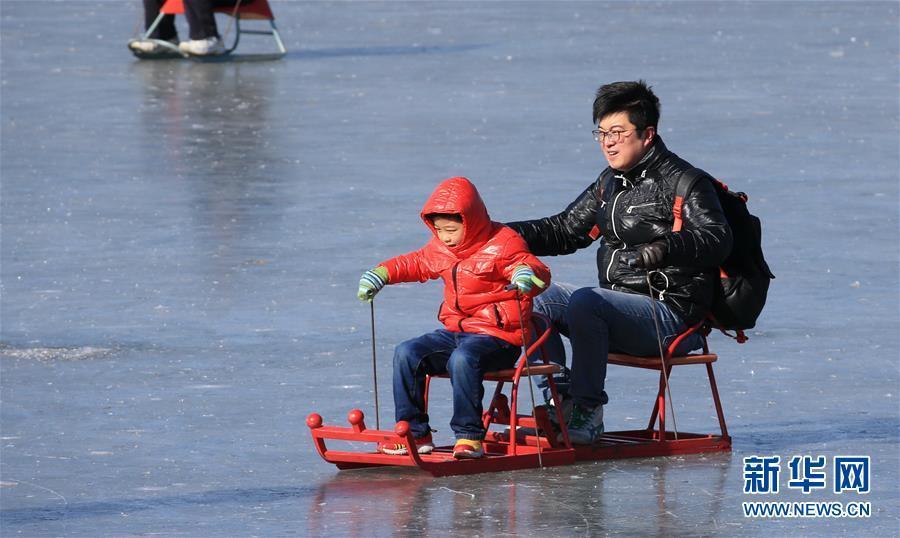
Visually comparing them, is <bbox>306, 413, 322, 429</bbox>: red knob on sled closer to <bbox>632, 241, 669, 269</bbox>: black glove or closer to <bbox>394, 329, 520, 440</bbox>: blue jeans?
<bbox>394, 329, 520, 440</bbox>: blue jeans

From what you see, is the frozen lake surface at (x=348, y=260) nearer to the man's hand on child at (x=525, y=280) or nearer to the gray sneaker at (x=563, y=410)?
the gray sneaker at (x=563, y=410)

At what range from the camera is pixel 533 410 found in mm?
6492

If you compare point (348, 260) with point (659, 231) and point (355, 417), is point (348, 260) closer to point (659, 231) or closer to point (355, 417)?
point (659, 231)

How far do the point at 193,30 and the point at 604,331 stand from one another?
1349 cm

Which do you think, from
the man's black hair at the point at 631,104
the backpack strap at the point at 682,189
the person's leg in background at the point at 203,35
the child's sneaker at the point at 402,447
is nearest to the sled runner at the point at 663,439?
the backpack strap at the point at 682,189

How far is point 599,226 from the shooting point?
6848mm

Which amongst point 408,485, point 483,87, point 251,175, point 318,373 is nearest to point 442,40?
point 483,87

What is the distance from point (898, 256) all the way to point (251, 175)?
4.57 metres

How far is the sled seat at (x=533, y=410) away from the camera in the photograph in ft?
20.8

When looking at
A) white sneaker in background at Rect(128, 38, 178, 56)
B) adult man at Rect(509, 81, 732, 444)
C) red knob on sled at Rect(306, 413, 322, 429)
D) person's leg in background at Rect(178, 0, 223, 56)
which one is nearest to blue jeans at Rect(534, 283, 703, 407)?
adult man at Rect(509, 81, 732, 444)

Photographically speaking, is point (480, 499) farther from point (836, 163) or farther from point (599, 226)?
point (836, 163)

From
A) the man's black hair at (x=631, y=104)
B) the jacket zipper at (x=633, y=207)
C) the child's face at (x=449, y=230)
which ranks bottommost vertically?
the child's face at (x=449, y=230)

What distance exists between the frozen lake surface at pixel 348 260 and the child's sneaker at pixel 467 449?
8 centimetres

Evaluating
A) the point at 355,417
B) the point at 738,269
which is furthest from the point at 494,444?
the point at 738,269
